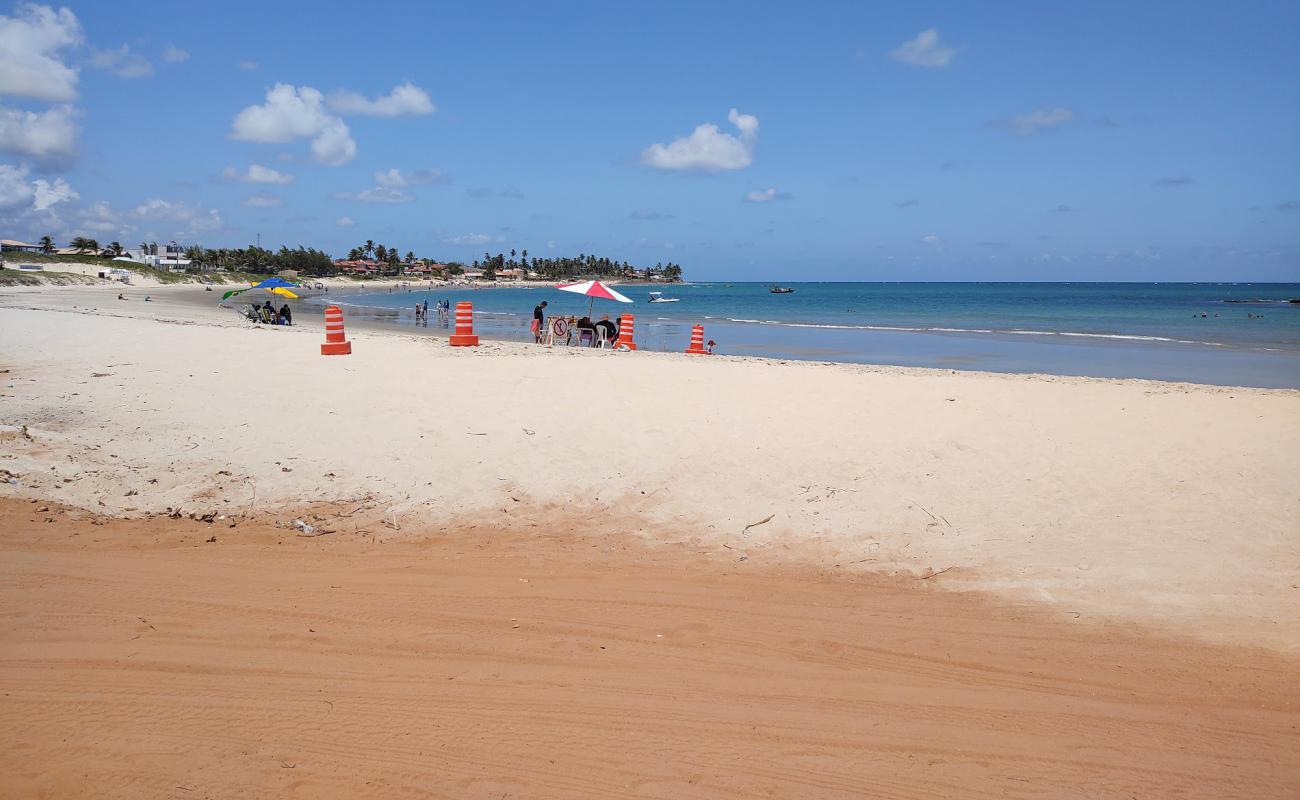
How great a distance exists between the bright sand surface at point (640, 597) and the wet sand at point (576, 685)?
0.06 ft

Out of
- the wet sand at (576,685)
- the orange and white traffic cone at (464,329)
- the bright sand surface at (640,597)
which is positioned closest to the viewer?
the wet sand at (576,685)

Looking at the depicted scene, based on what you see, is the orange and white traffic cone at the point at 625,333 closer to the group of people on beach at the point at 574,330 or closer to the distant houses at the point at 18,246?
the group of people on beach at the point at 574,330

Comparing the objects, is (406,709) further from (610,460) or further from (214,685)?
(610,460)

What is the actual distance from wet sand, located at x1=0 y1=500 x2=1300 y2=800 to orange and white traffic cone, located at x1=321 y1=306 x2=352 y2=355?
27.2 ft

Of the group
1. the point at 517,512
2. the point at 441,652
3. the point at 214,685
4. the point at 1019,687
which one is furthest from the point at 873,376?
the point at 214,685

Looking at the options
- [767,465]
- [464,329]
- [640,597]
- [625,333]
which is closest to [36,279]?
[464,329]

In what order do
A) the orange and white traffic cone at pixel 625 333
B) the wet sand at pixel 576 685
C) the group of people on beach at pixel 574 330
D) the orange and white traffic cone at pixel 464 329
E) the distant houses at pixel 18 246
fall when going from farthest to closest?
1. the distant houses at pixel 18 246
2. the group of people on beach at pixel 574 330
3. the orange and white traffic cone at pixel 625 333
4. the orange and white traffic cone at pixel 464 329
5. the wet sand at pixel 576 685

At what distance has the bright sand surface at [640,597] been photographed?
3393 millimetres

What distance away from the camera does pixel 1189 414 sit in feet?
31.4

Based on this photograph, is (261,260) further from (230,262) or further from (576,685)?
(576,685)

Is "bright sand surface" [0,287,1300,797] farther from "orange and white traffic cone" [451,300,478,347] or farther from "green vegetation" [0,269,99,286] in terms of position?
"green vegetation" [0,269,99,286]

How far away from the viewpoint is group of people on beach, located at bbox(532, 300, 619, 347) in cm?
2045

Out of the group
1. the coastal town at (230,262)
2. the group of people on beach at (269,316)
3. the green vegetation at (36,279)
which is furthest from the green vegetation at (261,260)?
the group of people on beach at (269,316)

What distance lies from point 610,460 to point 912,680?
3.86m
